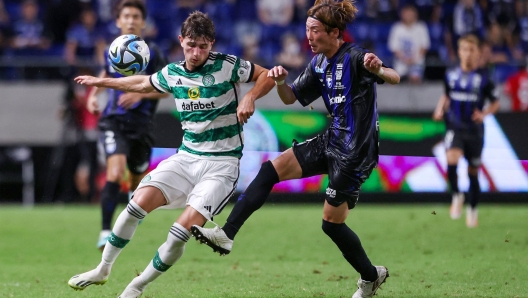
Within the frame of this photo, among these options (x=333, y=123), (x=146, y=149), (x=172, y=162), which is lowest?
(x=146, y=149)

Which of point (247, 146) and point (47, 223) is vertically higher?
point (247, 146)

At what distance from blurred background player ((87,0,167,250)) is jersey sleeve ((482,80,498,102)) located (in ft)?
18.5

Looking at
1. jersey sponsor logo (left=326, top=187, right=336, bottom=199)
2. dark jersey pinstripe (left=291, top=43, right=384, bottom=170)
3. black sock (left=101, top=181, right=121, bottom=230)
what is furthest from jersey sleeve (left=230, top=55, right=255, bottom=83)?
black sock (left=101, top=181, right=121, bottom=230)

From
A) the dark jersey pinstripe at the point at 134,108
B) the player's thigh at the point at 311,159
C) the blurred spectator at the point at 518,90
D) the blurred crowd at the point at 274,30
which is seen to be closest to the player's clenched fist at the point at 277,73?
the player's thigh at the point at 311,159

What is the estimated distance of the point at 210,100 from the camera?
6.66 metres

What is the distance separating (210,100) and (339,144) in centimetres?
114

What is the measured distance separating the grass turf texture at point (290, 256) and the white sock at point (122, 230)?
57 cm

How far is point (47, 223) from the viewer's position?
1280cm

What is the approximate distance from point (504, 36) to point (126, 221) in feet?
43.2

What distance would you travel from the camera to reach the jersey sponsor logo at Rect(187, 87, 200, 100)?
6648 millimetres

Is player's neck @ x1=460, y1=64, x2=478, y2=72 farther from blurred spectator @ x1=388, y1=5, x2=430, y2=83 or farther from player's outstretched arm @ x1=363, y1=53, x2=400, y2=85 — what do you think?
player's outstretched arm @ x1=363, y1=53, x2=400, y2=85

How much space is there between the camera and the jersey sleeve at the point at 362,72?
6547 mm

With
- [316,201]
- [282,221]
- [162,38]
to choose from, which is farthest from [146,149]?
[162,38]

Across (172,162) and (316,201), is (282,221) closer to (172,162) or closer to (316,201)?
(316,201)
